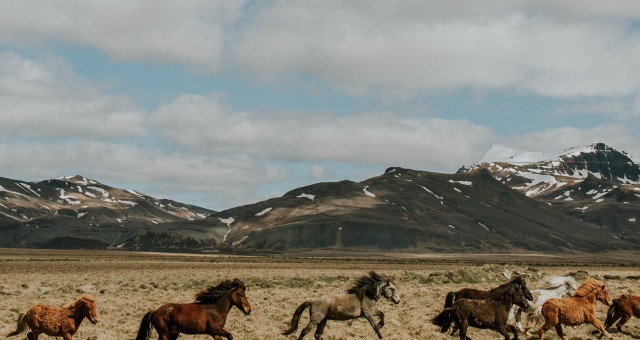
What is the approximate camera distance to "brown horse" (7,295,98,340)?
1738 centimetres

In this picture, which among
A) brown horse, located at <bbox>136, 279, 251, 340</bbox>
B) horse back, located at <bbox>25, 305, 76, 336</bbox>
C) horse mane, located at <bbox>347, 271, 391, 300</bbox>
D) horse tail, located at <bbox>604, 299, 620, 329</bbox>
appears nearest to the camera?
brown horse, located at <bbox>136, 279, 251, 340</bbox>

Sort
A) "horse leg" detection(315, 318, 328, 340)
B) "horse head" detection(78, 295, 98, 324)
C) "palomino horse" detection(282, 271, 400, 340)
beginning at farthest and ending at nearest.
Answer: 1. "palomino horse" detection(282, 271, 400, 340)
2. "horse leg" detection(315, 318, 328, 340)
3. "horse head" detection(78, 295, 98, 324)

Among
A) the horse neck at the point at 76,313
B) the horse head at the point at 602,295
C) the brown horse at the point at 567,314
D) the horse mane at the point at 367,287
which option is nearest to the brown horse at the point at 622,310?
the horse head at the point at 602,295

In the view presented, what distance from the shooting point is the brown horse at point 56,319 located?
1738cm

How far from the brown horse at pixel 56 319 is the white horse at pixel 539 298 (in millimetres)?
12841

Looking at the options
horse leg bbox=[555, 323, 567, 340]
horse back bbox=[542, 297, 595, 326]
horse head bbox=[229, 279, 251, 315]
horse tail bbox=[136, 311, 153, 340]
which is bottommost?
horse leg bbox=[555, 323, 567, 340]

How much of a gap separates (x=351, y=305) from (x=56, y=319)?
26.5 feet

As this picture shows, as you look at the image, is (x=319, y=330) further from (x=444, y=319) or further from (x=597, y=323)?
(x=597, y=323)

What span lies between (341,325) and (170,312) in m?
7.24

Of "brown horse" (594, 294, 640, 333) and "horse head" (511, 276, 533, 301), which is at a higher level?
"horse head" (511, 276, 533, 301)

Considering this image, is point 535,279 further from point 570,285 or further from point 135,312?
point 135,312

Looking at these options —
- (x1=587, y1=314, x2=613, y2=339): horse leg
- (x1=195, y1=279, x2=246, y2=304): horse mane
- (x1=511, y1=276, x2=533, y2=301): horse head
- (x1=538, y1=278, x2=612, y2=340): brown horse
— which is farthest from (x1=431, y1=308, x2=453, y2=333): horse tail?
(x1=195, y1=279, x2=246, y2=304): horse mane

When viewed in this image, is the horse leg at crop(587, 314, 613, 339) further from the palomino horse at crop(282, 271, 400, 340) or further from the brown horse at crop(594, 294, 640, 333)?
the palomino horse at crop(282, 271, 400, 340)

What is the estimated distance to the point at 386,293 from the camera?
20125 mm
